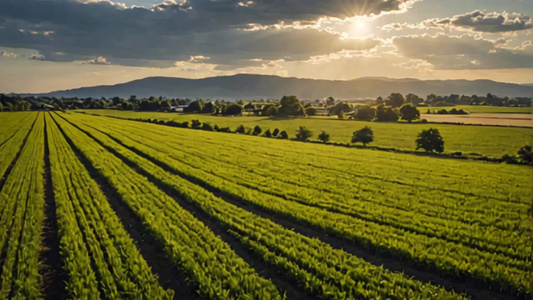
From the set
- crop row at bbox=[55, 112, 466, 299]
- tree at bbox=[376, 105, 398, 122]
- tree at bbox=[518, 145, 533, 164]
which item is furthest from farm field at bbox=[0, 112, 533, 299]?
tree at bbox=[376, 105, 398, 122]

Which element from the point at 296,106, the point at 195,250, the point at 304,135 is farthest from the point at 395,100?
the point at 195,250

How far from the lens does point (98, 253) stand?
1287 cm

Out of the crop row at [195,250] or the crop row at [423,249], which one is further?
the crop row at [423,249]

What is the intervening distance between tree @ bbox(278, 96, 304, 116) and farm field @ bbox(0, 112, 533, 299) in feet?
349

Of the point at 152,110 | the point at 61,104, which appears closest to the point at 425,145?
the point at 152,110

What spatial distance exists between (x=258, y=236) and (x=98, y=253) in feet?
20.4

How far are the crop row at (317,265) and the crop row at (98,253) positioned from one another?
4.18m

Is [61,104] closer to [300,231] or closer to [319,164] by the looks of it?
[319,164]

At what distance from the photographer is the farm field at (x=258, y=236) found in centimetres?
1106

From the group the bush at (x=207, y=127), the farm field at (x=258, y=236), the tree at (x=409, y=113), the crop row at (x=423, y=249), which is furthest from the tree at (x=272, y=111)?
the crop row at (x=423, y=249)

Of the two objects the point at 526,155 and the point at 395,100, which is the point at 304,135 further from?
the point at 395,100

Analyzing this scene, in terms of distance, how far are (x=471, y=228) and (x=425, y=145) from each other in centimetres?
4126

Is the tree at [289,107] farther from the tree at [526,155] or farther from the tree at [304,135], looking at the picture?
the tree at [526,155]

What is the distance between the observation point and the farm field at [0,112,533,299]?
1106cm
